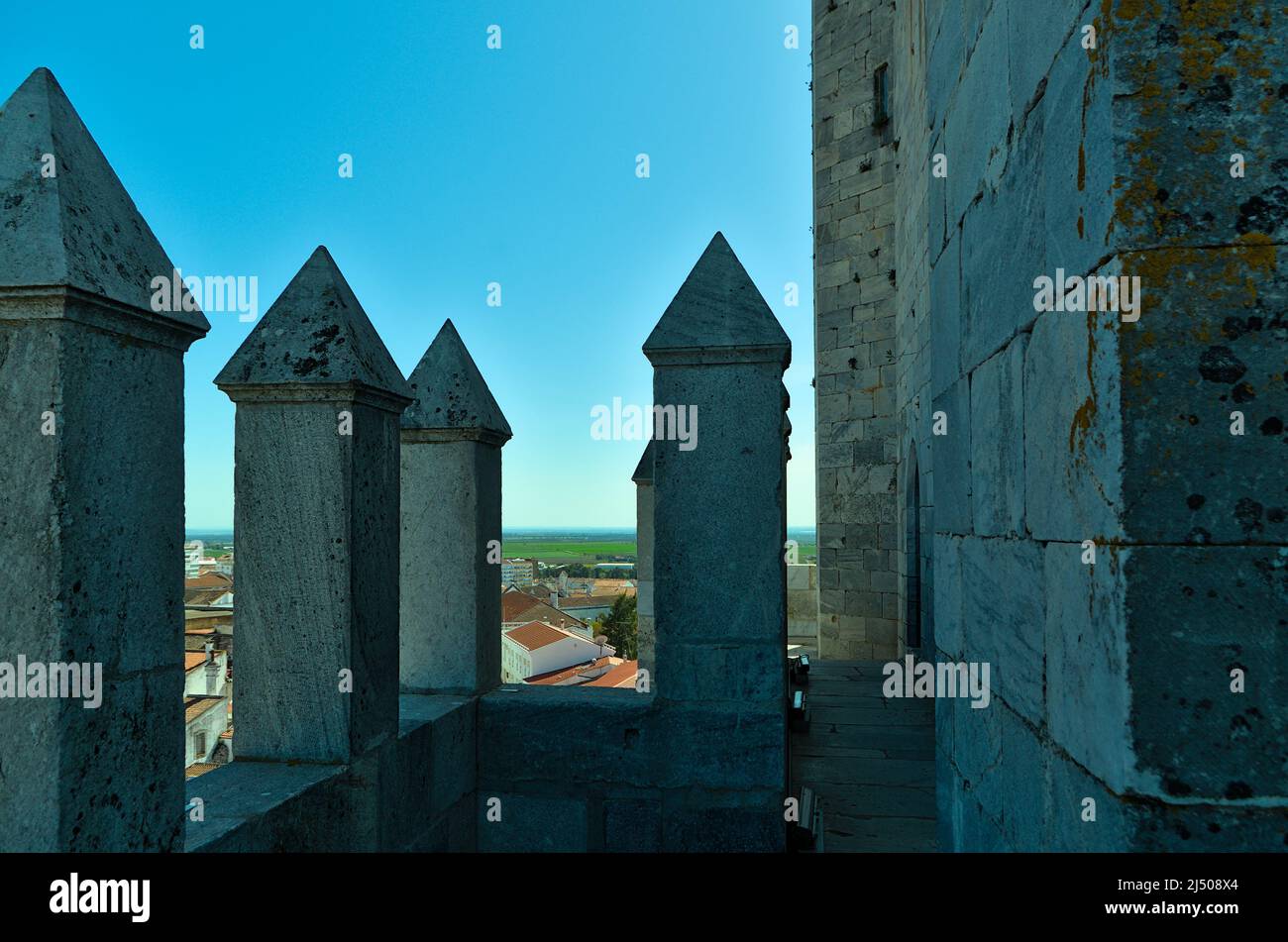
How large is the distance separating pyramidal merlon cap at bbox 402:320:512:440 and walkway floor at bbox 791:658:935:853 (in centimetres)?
284

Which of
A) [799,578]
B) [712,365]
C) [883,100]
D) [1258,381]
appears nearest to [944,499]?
[1258,381]

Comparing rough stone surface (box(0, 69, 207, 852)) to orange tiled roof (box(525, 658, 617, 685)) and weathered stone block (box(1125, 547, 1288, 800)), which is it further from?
orange tiled roof (box(525, 658, 617, 685))

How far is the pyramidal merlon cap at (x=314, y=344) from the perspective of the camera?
2852 mm

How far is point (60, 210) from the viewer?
168 centimetres

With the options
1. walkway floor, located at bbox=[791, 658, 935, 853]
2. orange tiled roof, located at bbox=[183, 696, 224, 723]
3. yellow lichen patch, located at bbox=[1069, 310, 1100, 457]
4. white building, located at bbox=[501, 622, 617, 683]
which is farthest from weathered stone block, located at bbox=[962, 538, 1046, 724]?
white building, located at bbox=[501, 622, 617, 683]

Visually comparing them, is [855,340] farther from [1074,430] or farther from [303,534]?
[1074,430]

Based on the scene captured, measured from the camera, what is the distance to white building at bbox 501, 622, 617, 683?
23.1 metres

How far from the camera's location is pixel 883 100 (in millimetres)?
9359

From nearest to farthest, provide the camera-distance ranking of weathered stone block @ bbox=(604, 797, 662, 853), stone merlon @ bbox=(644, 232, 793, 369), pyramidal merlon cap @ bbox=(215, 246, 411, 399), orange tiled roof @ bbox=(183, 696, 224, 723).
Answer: pyramidal merlon cap @ bbox=(215, 246, 411, 399) < stone merlon @ bbox=(644, 232, 793, 369) < weathered stone block @ bbox=(604, 797, 662, 853) < orange tiled roof @ bbox=(183, 696, 224, 723)

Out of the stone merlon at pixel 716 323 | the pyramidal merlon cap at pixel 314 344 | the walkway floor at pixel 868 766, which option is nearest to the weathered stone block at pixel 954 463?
the stone merlon at pixel 716 323

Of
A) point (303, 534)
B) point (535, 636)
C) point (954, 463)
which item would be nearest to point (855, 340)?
point (303, 534)

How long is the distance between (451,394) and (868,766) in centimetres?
371
